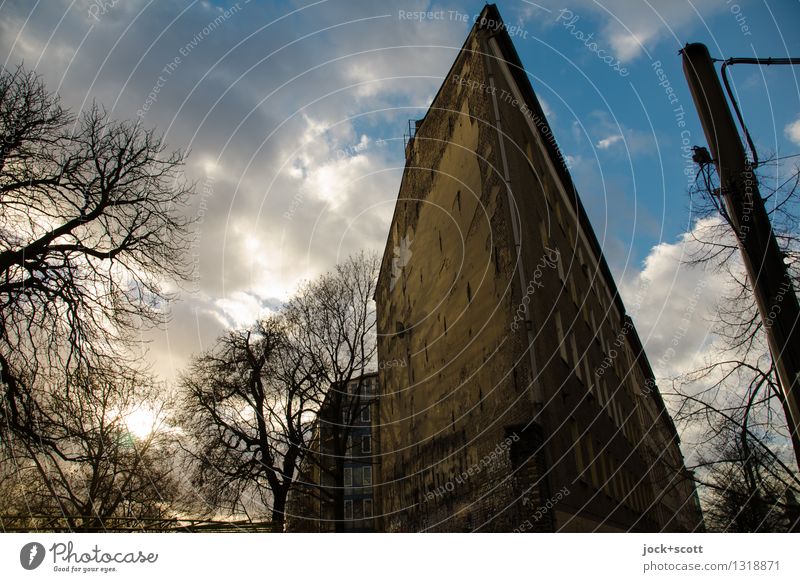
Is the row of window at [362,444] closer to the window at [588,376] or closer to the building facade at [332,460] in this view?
the building facade at [332,460]

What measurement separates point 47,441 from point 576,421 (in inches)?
526

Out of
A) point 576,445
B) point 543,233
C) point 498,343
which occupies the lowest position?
point 576,445

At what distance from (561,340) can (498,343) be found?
2.49m

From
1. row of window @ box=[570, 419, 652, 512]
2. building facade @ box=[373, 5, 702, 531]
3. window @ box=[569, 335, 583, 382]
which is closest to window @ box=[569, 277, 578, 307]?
building facade @ box=[373, 5, 702, 531]

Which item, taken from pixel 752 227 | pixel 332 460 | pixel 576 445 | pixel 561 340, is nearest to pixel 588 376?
pixel 561 340

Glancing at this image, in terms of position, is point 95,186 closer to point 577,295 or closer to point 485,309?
point 485,309

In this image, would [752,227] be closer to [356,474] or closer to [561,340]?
[561,340]

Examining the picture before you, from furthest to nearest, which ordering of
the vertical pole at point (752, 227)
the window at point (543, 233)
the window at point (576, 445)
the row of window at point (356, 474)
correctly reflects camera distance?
the row of window at point (356, 474), the window at point (543, 233), the window at point (576, 445), the vertical pole at point (752, 227)

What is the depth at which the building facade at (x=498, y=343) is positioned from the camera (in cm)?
1278

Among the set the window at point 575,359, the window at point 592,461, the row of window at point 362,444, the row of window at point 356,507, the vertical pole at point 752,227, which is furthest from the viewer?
the row of window at point 356,507
